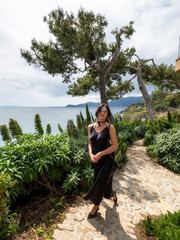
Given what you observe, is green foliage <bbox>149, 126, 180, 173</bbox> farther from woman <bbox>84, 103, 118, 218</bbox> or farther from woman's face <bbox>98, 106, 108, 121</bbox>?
woman's face <bbox>98, 106, 108, 121</bbox>

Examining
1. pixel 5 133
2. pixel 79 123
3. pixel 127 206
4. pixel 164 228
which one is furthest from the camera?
pixel 79 123

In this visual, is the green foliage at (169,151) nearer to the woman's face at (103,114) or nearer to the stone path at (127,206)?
the stone path at (127,206)

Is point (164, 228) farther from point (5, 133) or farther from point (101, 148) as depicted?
point (5, 133)

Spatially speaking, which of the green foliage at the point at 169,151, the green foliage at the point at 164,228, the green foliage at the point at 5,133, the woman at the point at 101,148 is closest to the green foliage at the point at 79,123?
the green foliage at the point at 5,133

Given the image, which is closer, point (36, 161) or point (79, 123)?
point (36, 161)

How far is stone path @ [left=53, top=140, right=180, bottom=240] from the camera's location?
1997mm

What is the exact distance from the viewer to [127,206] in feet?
8.72

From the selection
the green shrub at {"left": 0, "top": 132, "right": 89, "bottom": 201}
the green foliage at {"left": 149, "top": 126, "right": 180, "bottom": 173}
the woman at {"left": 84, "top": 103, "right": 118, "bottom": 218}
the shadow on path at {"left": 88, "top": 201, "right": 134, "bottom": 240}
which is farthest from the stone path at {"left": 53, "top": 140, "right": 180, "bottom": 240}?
the green shrub at {"left": 0, "top": 132, "right": 89, "bottom": 201}

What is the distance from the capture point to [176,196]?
3072 millimetres

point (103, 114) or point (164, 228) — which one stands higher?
point (103, 114)

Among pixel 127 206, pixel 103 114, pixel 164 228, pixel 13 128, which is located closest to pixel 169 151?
pixel 127 206

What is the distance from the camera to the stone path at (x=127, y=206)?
Result: 2.00 meters

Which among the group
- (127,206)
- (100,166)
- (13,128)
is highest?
(13,128)

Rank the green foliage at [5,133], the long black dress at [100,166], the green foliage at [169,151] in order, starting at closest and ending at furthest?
the long black dress at [100,166]
the green foliage at [5,133]
the green foliage at [169,151]
